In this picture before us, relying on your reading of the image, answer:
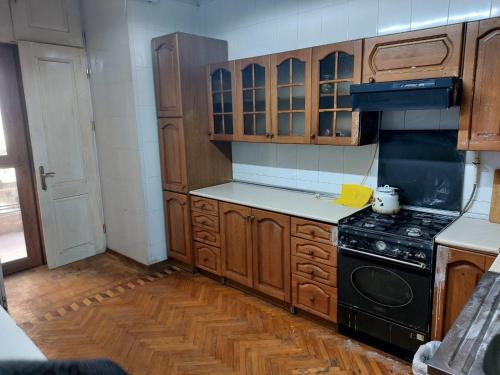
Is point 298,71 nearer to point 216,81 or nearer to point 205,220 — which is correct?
A: point 216,81

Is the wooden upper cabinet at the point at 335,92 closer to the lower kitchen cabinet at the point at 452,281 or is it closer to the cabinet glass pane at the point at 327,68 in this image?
the cabinet glass pane at the point at 327,68

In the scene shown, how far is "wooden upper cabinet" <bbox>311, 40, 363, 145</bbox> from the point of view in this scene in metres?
2.40

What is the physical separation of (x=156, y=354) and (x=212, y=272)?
1012 mm

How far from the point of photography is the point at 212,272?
3.29 meters

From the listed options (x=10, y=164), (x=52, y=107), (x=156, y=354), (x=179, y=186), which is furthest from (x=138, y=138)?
(x=156, y=354)

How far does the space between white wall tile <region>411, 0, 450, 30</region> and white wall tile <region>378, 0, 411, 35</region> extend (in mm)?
38

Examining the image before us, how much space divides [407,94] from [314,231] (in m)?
1.02

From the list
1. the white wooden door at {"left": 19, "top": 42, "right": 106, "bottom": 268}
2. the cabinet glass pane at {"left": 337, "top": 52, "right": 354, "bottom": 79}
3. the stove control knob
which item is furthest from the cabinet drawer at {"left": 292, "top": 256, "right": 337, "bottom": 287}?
the white wooden door at {"left": 19, "top": 42, "right": 106, "bottom": 268}

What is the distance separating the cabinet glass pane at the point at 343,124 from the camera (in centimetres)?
249

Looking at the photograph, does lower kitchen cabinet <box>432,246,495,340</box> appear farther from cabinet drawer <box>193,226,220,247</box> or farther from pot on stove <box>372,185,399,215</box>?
cabinet drawer <box>193,226,220,247</box>

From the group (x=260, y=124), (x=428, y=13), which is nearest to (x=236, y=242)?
(x=260, y=124)

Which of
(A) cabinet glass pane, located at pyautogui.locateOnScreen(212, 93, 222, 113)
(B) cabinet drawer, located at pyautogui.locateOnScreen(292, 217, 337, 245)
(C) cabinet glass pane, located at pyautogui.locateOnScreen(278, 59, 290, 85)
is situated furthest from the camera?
(A) cabinet glass pane, located at pyautogui.locateOnScreen(212, 93, 222, 113)

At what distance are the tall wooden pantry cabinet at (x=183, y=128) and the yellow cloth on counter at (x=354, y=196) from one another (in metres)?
1.30

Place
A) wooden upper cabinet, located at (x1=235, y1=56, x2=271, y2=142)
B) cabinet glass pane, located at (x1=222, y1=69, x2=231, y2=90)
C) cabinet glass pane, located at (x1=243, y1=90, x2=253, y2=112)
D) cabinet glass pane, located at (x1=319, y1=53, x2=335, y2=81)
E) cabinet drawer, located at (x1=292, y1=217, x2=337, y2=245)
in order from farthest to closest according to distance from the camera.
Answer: cabinet glass pane, located at (x1=222, y1=69, x2=231, y2=90) < cabinet glass pane, located at (x1=243, y1=90, x2=253, y2=112) < wooden upper cabinet, located at (x1=235, y1=56, x2=271, y2=142) < cabinet glass pane, located at (x1=319, y1=53, x2=335, y2=81) < cabinet drawer, located at (x1=292, y1=217, x2=337, y2=245)
